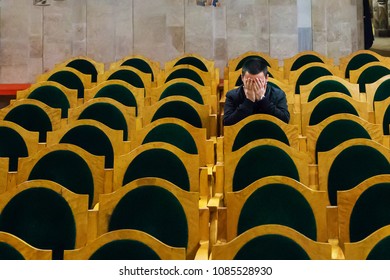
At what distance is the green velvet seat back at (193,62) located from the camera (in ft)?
6.18

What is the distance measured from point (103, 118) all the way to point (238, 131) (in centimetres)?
33

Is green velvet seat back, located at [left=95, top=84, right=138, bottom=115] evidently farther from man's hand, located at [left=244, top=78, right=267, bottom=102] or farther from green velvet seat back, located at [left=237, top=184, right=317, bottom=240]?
green velvet seat back, located at [left=237, top=184, right=317, bottom=240]

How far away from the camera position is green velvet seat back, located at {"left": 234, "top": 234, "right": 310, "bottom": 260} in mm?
643

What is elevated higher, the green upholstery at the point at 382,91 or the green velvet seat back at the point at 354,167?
the green upholstery at the point at 382,91

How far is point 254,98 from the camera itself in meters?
1.19

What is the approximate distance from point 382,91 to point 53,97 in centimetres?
79

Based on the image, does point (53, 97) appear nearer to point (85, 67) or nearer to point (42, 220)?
point (85, 67)

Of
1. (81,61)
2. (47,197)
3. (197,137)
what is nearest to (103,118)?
(197,137)

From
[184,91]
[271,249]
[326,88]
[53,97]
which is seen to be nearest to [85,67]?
[53,97]

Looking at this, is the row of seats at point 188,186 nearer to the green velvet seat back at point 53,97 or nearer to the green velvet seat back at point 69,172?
the green velvet seat back at point 69,172

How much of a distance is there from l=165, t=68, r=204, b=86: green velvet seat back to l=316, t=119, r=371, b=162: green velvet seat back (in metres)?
0.60

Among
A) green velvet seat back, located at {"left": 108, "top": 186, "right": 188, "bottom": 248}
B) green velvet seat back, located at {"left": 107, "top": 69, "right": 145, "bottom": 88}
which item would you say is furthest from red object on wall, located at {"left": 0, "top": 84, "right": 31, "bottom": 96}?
green velvet seat back, located at {"left": 108, "top": 186, "right": 188, "bottom": 248}

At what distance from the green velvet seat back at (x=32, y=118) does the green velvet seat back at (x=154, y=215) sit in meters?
0.59

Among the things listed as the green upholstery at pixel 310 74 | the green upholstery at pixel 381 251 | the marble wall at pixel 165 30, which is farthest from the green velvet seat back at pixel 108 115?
the marble wall at pixel 165 30
